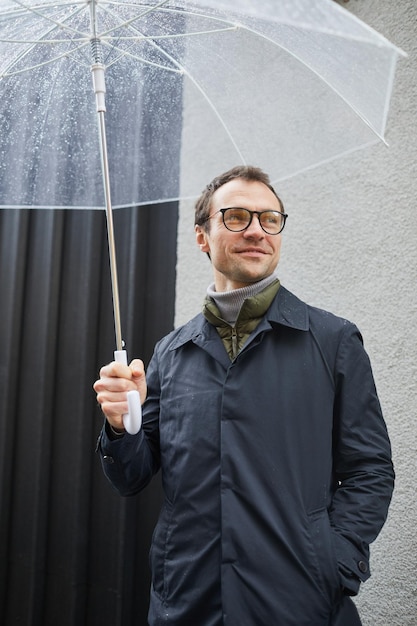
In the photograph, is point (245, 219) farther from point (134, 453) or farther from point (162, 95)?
point (134, 453)

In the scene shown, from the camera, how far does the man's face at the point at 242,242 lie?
203 centimetres

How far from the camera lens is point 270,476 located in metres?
1.82

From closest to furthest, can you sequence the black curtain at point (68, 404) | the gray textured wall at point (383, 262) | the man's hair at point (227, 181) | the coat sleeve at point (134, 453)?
1. the coat sleeve at point (134, 453)
2. the man's hair at point (227, 181)
3. the gray textured wall at point (383, 262)
4. the black curtain at point (68, 404)

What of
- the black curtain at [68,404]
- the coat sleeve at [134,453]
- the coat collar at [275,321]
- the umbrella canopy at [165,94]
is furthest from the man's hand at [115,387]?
the black curtain at [68,404]

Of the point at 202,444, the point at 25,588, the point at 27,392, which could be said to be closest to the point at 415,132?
the point at 202,444

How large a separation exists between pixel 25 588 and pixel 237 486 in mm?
2170

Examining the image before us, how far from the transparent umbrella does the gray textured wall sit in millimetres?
566

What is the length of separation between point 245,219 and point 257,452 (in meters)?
0.80

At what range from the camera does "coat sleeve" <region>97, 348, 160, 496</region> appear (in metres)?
1.92

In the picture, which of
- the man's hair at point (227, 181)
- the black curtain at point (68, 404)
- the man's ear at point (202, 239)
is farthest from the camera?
the black curtain at point (68, 404)

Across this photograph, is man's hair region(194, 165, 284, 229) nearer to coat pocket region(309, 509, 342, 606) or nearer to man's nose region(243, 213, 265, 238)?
man's nose region(243, 213, 265, 238)

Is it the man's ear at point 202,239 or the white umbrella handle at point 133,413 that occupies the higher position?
the man's ear at point 202,239

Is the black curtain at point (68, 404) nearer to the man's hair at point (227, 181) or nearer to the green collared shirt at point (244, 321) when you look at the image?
A: the man's hair at point (227, 181)

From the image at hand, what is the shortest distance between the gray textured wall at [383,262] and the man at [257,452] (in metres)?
0.67
